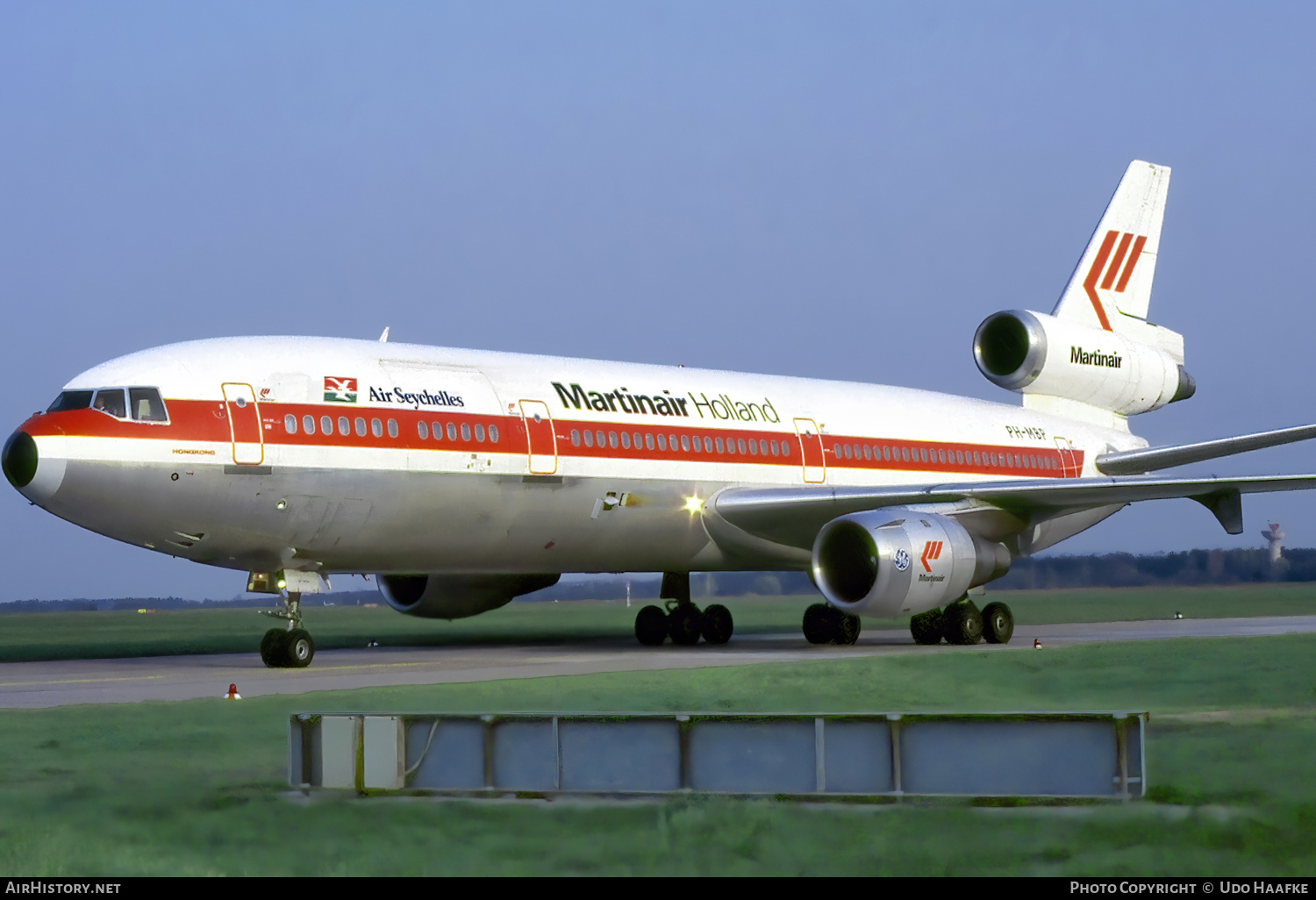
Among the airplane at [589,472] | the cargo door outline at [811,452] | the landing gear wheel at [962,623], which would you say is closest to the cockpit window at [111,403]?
the airplane at [589,472]

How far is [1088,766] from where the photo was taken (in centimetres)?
640

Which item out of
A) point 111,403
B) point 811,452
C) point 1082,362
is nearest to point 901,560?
point 811,452

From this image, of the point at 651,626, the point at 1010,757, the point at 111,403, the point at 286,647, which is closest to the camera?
the point at 1010,757

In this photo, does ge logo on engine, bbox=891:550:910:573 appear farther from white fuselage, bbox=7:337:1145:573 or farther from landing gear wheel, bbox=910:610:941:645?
white fuselage, bbox=7:337:1145:573

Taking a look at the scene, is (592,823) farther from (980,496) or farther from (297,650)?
(980,496)

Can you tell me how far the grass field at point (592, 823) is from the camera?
5.38 metres

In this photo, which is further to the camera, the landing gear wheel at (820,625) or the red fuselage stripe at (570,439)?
the landing gear wheel at (820,625)

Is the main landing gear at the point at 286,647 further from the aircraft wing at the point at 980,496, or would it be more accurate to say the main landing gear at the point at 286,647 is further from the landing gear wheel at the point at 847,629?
the landing gear wheel at the point at 847,629

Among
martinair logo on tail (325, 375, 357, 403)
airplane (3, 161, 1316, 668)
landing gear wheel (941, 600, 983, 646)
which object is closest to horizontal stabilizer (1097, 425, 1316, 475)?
airplane (3, 161, 1316, 668)

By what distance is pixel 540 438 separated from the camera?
17.3 meters

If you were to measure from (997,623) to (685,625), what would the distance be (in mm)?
4704

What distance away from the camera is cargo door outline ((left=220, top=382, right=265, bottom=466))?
48.3 ft

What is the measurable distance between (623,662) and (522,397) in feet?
11.1

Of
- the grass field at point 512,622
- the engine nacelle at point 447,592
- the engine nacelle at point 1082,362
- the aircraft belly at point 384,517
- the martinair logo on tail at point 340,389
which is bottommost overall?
the grass field at point 512,622
